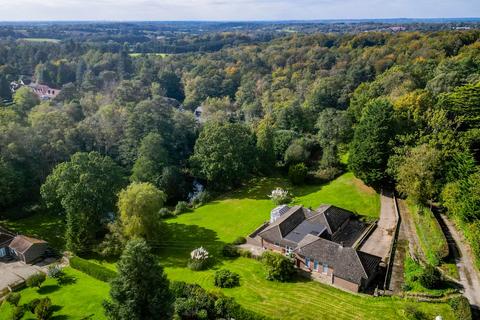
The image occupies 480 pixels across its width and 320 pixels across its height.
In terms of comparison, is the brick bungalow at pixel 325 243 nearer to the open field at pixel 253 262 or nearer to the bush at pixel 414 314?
the open field at pixel 253 262

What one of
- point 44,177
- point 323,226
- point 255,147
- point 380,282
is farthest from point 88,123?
point 380,282

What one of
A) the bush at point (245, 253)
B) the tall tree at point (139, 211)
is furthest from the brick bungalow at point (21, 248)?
the bush at point (245, 253)

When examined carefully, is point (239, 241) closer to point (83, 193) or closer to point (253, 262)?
point (253, 262)

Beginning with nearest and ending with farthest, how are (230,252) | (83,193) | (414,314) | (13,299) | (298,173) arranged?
(414,314)
(13,299)
(230,252)
(83,193)
(298,173)

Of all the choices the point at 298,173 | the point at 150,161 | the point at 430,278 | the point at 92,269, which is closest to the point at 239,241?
A: the point at 92,269

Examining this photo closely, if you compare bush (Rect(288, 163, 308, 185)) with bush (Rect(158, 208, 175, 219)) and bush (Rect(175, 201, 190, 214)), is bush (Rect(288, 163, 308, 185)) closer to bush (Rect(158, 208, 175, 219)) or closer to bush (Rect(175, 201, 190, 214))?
bush (Rect(175, 201, 190, 214))

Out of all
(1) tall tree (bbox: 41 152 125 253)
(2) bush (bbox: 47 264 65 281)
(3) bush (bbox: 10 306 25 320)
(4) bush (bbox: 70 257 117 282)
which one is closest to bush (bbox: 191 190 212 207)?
(1) tall tree (bbox: 41 152 125 253)
